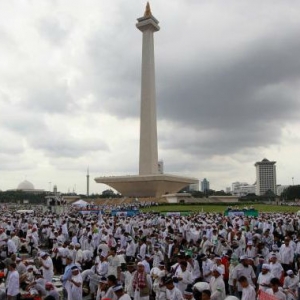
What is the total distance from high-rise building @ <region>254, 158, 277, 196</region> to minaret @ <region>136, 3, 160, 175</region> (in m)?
129

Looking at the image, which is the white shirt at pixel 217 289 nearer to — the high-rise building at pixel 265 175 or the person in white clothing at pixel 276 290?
the person in white clothing at pixel 276 290

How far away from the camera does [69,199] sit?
66.4m

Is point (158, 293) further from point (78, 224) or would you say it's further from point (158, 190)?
point (158, 190)

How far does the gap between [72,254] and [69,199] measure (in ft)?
183

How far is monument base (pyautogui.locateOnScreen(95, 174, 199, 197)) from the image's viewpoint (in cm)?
5662

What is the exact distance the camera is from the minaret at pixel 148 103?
56.2 meters

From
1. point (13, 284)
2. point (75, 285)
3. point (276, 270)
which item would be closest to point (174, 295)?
point (75, 285)

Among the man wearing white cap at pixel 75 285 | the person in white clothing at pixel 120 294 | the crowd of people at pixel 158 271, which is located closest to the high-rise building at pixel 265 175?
the crowd of people at pixel 158 271

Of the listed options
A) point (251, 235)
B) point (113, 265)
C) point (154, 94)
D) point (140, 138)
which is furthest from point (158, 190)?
point (113, 265)

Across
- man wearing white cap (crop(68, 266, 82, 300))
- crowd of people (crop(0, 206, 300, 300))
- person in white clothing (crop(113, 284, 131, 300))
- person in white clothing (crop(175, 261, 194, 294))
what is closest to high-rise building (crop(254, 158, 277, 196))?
crowd of people (crop(0, 206, 300, 300))

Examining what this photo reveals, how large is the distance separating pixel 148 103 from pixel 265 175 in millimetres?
134357

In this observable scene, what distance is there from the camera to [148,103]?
56000 millimetres

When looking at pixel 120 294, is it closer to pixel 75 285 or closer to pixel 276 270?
pixel 75 285

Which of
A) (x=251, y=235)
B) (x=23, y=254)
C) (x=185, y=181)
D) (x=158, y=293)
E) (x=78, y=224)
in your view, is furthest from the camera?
(x=185, y=181)
